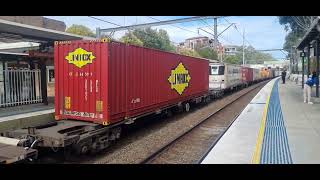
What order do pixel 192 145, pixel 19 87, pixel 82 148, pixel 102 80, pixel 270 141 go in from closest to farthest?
pixel 82 148 < pixel 102 80 < pixel 270 141 < pixel 192 145 < pixel 19 87

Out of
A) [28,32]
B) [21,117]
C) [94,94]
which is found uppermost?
[28,32]

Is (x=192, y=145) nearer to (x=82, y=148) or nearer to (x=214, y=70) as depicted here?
(x=82, y=148)

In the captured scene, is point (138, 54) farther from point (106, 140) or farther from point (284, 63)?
point (284, 63)

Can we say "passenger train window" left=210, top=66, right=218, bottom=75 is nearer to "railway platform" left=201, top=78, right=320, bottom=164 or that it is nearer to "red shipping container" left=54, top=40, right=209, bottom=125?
"railway platform" left=201, top=78, right=320, bottom=164

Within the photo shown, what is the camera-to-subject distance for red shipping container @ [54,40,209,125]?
9.77 m

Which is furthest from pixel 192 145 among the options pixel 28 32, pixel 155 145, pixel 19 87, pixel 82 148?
pixel 28 32

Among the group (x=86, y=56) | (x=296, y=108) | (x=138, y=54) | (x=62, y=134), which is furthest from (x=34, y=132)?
(x=296, y=108)

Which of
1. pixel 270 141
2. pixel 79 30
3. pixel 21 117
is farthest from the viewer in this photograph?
pixel 79 30

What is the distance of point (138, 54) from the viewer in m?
11.5

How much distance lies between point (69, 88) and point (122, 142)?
2332 mm

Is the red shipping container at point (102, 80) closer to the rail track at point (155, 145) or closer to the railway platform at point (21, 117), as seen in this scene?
the rail track at point (155, 145)

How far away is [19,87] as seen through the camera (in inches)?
580

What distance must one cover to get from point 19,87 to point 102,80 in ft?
21.7

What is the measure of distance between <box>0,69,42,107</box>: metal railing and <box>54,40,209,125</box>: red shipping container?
4.43m
